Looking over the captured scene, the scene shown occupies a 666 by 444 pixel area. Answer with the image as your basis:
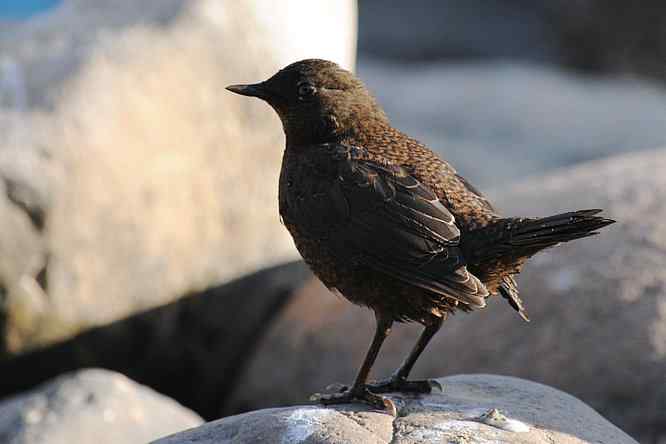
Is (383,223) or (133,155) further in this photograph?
(133,155)

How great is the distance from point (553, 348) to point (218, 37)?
3166 millimetres

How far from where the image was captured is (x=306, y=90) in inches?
167

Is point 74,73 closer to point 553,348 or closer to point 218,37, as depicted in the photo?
point 218,37

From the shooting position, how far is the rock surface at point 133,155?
20.8 feet

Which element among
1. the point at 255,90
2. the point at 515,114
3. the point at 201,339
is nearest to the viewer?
the point at 255,90

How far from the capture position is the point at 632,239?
19.1 feet

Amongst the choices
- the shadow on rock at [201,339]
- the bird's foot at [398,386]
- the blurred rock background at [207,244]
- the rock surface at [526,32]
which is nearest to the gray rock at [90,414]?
the blurred rock background at [207,244]

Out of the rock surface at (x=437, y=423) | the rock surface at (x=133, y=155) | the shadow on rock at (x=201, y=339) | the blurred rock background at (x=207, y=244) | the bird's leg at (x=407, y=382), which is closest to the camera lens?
the rock surface at (x=437, y=423)

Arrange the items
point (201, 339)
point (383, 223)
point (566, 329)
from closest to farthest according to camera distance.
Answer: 1. point (383, 223)
2. point (566, 329)
3. point (201, 339)

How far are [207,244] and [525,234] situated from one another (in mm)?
3797

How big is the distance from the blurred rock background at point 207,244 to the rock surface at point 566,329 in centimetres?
1

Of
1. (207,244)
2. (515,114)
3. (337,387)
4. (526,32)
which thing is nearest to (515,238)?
(337,387)

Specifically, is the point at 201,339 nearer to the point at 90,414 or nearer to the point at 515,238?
the point at 90,414

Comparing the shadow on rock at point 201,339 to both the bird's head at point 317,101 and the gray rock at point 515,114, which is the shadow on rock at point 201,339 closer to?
the bird's head at point 317,101
